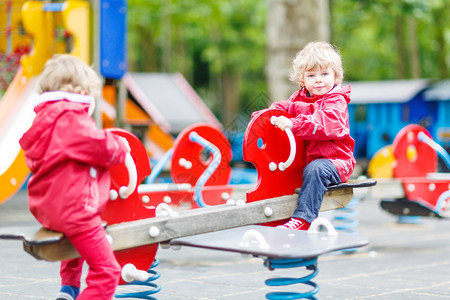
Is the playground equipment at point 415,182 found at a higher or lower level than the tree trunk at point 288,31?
lower

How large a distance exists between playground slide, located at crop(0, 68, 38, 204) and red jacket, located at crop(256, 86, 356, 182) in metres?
4.46

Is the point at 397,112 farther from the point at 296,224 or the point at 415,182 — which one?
the point at 296,224

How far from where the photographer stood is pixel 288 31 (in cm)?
1116

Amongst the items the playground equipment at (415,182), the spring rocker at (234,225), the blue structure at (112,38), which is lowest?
the playground equipment at (415,182)

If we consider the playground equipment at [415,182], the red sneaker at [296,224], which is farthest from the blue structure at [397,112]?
the red sneaker at [296,224]

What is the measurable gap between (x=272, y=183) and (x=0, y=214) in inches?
280

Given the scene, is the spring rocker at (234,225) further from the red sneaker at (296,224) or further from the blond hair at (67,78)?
the blond hair at (67,78)

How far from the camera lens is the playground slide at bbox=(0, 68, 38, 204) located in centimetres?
809

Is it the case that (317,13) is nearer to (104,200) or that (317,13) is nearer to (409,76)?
(104,200)

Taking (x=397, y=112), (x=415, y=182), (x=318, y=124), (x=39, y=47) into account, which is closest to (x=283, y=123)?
(x=318, y=124)

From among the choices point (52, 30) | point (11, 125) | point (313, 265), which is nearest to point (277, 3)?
point (52, 30)

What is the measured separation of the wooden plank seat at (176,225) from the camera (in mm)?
3242

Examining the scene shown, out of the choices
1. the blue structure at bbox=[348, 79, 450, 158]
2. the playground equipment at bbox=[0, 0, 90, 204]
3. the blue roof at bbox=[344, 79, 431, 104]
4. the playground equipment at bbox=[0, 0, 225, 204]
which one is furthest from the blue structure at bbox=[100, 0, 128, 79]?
the blue roof at bbox=[344, 79, 431, 104]

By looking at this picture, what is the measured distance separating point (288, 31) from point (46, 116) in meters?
8.22
